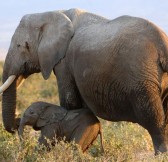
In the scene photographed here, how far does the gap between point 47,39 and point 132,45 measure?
1326mm

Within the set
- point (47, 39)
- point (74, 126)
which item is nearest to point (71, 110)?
point (74, 126)

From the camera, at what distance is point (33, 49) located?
658 cm

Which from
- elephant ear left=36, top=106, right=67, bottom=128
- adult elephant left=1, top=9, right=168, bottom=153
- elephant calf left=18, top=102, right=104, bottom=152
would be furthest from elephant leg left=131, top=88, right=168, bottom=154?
elephant ear left=36, top=106, right=67, bottom=128

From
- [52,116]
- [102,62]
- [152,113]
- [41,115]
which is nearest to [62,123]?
[52,116]

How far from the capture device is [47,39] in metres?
6.32

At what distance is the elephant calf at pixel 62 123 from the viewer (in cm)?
587

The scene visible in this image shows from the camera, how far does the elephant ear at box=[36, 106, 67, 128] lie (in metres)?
5.93

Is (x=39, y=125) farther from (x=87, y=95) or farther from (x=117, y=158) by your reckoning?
(x=117, y=158)

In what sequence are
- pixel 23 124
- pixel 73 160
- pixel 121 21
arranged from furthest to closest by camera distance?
pixel 23 124 < pixel 121 21 < pixel 73 160

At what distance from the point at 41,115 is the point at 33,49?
93 cm

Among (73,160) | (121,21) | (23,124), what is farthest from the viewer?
(23,124)

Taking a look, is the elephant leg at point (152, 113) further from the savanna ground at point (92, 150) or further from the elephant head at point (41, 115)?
the elephant head at point (41, 115)

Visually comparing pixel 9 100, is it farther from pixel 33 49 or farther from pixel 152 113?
pixel 152 113

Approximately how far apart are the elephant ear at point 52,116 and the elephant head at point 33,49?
46 centimetres
